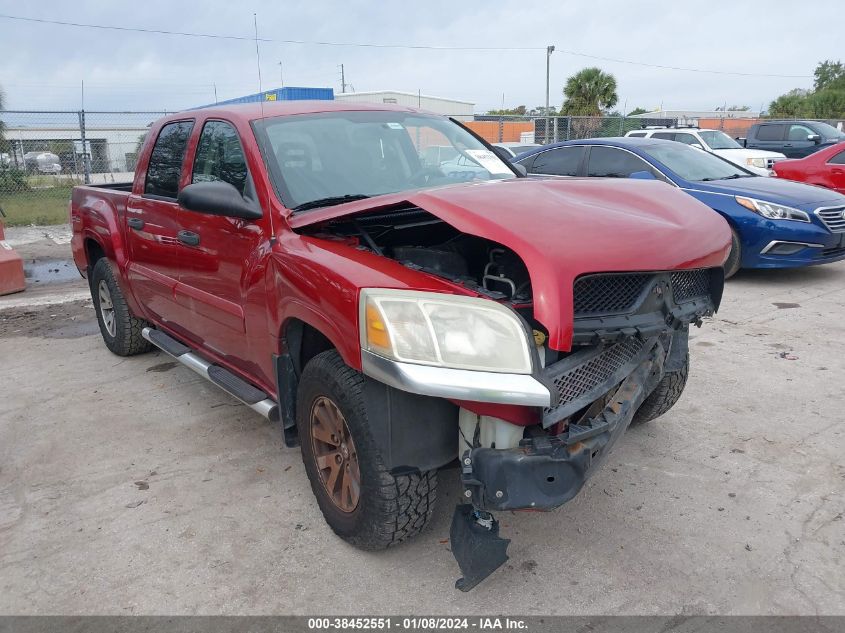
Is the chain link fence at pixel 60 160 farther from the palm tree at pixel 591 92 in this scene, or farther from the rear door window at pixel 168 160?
the palm tree at pixel 591 92

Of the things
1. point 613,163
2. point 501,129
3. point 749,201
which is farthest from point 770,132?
point 749,201

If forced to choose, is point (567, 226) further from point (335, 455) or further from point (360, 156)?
point (360, 156)

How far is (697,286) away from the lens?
9.63 feet

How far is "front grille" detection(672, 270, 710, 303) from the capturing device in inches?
109

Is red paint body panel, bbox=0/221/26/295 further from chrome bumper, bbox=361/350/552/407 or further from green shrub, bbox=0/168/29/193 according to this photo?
green shrub, bbox=0/168/29/193

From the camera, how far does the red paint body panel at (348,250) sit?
7.40 ft

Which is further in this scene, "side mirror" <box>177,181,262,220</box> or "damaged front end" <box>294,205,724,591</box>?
"side mirror" <box>177,181,262,220</box>

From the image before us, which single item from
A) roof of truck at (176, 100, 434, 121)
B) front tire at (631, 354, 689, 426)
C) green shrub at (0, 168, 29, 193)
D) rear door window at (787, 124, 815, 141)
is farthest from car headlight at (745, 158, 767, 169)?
green shrub at (0, 168, 29, 193)

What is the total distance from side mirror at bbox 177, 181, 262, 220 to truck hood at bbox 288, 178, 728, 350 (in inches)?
9.8

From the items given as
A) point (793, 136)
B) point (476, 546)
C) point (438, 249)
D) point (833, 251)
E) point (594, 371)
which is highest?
point (793, 136)

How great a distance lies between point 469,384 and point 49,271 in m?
8.72

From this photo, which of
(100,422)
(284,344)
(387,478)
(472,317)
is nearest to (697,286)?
(472,317)

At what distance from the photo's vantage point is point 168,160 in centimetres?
412

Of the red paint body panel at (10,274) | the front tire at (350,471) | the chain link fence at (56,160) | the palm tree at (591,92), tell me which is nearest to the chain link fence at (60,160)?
the chain link fence at (56,160)
